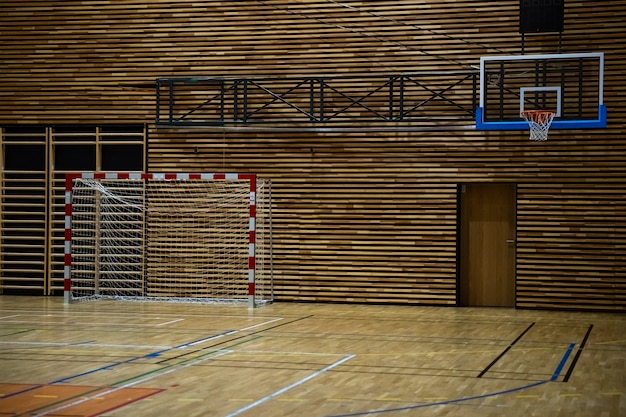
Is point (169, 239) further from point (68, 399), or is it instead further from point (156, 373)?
point (68, 399)

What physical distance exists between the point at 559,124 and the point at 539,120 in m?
0.37

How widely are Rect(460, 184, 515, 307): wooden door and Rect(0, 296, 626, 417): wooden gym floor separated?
95 cm

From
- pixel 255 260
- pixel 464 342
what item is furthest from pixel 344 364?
pixel 255 260

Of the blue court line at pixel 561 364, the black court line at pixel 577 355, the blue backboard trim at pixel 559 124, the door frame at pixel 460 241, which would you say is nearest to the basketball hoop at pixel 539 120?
the blue backboard trim at pixel 559 124

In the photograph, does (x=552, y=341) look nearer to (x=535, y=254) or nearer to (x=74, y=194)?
(x=535, y=254)

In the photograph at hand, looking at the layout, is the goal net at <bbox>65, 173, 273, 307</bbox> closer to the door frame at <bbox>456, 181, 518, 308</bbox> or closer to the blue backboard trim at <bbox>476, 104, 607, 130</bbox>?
the door frame at <bbox>456, 181, 518, 308</bbox>

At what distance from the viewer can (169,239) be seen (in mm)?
18719

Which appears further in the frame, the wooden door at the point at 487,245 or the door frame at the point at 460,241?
the wooden door at the point at 487,245

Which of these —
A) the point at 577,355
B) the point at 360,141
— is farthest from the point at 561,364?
the point at 360,141

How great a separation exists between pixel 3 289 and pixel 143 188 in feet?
12.6

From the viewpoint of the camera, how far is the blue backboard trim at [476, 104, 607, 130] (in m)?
15.2

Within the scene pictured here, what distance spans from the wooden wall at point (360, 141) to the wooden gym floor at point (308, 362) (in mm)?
1312

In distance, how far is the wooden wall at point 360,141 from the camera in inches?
674

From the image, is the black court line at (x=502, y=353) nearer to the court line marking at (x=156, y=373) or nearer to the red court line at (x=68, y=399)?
the court line marking at (x=156, y=373)
